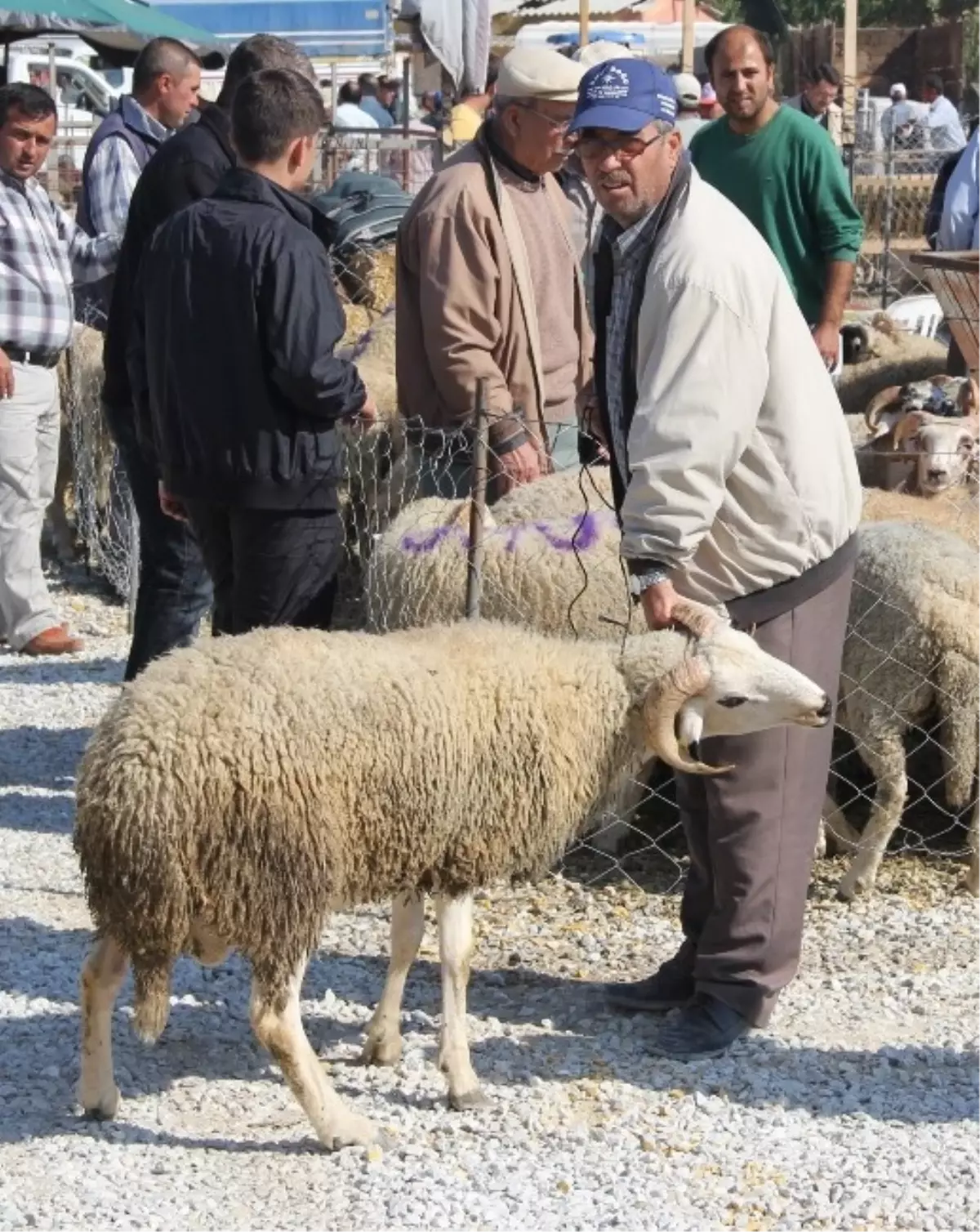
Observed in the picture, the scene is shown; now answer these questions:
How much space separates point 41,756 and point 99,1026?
2.62 meters

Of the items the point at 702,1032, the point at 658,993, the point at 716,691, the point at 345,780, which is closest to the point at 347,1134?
the point at 345,780

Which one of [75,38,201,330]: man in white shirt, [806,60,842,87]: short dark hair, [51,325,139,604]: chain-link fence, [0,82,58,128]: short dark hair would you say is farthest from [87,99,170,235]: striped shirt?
[806,60,842,87]: short dark hair

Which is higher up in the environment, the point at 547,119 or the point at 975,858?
the point at 547,119

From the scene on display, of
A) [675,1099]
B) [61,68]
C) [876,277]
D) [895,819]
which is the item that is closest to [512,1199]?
[675,1099]

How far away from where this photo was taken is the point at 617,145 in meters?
3.52

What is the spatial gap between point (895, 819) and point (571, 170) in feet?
7.92

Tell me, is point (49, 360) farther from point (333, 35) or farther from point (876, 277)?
point (333, 35)

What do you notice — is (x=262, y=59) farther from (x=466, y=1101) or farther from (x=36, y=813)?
(x=466, y=1101)

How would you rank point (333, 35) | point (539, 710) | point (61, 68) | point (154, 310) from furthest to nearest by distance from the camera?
point (333, 35) < point (61, 68) < point (154, 310) < point (539, 710)

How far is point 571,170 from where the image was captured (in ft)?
20.2

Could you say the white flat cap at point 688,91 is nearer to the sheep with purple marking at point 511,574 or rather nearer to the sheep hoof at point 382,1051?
the sheep with purple marking at point 511,574

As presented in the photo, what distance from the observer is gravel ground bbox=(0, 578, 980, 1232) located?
10.8 feet

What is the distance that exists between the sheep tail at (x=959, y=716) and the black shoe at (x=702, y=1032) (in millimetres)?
1279

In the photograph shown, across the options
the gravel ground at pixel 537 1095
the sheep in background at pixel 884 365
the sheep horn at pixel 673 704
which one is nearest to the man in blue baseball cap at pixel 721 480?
the sheep horn at pixel 673 704
